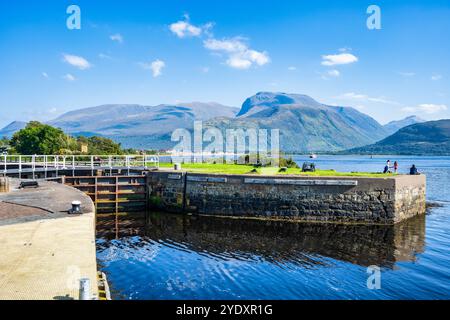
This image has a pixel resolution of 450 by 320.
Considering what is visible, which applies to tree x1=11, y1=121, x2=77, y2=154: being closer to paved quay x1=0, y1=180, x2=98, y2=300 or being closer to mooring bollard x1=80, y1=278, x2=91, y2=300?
paved quay x1=0, y1=180, x2=98, y2=300

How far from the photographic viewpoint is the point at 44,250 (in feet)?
36.6

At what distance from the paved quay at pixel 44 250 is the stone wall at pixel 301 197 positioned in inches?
554

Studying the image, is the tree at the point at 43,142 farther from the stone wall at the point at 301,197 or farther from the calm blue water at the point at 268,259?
the calm blue water at the point at 268,259

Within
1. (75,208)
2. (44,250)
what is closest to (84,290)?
(44,250)

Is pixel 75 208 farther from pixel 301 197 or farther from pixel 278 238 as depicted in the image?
pixel 301 197

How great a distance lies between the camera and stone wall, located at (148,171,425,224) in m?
28.6

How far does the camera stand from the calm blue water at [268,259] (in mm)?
15594

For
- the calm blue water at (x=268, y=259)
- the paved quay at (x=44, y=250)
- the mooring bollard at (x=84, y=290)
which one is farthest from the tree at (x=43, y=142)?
the mooring bollard at (x=84, y=290)

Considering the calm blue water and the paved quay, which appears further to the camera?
the calm blue water

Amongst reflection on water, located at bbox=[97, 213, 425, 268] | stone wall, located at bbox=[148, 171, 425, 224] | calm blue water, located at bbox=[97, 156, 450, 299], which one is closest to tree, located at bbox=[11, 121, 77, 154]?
stone wall, located at bbox=[148, 171, 425, 224]

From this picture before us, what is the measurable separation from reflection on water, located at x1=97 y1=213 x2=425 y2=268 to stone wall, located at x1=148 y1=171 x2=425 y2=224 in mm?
1041

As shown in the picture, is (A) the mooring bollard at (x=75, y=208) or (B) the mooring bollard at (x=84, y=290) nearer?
(B) the mooring bollard at (x=84, y=290)

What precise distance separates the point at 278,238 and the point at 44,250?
52.2 ft
